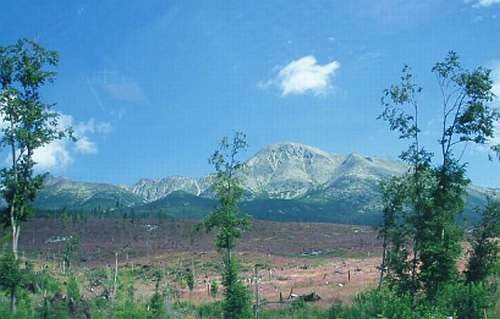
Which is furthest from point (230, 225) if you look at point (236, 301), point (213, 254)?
point (213, 254)

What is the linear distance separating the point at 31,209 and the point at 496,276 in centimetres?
3397

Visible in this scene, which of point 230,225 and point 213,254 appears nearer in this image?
point 230,225

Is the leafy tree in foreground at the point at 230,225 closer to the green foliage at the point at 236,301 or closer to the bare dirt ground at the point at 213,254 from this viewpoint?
the green foliage at the point at 236,301

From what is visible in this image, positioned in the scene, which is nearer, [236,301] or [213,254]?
[236,301]

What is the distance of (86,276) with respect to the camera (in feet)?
349

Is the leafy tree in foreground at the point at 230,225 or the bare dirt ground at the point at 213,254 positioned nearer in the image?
the leafy tree in foreground at the point at 230,225

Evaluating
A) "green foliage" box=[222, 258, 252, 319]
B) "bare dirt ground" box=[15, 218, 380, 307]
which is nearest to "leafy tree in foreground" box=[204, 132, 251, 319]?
"green foliage" box=[222, 258, 252, 319]

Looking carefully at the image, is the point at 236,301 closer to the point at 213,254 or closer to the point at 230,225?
the point at 230,225

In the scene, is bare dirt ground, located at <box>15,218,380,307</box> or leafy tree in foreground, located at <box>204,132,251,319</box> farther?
bare dirt ground, located at <box>15,218,380,307</box>

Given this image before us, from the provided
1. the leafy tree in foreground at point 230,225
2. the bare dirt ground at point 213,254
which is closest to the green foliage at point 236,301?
the leafy tree in foreground at point 230,225

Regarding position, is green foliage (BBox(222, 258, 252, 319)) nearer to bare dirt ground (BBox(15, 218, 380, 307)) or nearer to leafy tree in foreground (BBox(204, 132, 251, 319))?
leafy tree in foreground (BBox(204, 132, 251, 319))

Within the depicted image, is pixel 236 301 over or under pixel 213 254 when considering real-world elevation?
over

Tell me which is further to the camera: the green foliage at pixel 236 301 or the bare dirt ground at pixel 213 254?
the bare dirt ground at pixel 213 254

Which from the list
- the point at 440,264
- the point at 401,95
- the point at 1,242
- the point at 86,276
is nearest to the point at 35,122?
the point at 1,242
